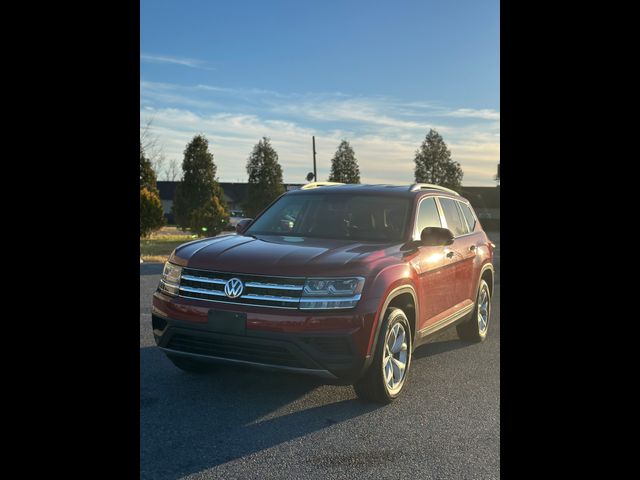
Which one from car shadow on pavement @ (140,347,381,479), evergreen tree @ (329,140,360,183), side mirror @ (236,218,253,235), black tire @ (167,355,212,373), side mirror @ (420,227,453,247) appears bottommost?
car shadow on pavement @ (140,347,381,479)

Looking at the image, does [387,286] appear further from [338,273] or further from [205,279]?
[205,279]

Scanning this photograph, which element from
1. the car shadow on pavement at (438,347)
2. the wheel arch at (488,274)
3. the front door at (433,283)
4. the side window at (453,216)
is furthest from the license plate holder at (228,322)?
the car shadow on pavement at (438,347)

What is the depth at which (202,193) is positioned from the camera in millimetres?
19656

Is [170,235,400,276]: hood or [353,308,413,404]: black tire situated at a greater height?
[170,235,400,276]: hood

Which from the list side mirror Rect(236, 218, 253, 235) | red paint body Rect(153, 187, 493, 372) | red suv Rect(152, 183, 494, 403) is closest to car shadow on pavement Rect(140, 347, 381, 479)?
red suv Rect(152, 183, 494, 403)

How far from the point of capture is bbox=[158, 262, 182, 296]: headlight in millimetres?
3971

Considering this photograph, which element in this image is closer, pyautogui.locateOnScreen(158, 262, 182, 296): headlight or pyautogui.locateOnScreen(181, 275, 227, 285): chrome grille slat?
pyautogui.locateOnScreen(181, 275, 227, 285): chrome grille slat

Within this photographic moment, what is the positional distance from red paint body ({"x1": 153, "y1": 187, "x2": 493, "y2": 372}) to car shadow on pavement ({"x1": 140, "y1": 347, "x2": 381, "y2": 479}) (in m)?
0.42

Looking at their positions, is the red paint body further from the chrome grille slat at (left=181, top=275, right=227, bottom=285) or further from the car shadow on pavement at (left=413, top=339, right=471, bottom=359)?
the car shadow on pavement at (left=413, top=339, right=471, bottom=359)

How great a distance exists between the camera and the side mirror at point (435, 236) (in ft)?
11.1
